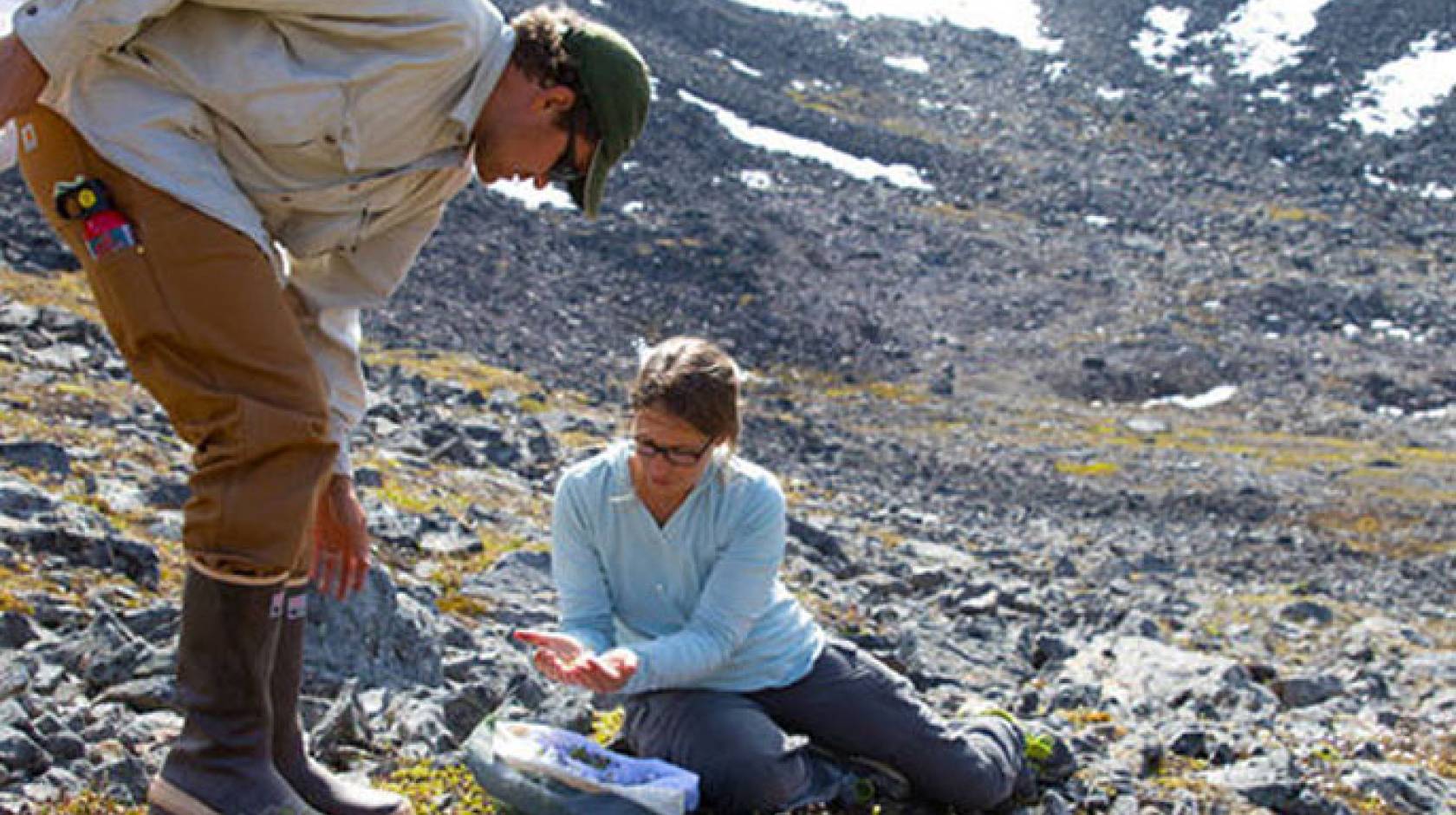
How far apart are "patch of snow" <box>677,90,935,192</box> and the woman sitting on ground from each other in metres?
49.1

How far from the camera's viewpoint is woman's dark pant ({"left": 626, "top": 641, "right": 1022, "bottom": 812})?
19.9 ft

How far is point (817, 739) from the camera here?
21.9ft

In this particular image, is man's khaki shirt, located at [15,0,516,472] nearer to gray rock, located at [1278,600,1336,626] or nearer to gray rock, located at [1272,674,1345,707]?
gray rock, located at [1272,674,1345,707]

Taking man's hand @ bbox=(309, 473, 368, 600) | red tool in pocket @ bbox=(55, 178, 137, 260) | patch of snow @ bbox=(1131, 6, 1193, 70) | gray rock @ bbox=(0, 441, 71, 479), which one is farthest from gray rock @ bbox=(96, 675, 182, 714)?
patch of snow @ bbox=(1131, 6, 1193, 70)

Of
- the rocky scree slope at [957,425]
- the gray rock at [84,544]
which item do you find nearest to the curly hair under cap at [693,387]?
the rocky scree slope at [957,425]

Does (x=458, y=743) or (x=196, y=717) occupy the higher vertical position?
(x=196, y=717)

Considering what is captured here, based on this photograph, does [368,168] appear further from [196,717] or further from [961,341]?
[961,341]

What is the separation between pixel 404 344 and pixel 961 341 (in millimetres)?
18262

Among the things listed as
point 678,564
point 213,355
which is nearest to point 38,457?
point 678,564

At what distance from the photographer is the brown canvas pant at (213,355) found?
4211 millimetres

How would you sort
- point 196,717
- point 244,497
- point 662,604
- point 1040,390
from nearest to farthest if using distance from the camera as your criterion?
point 244,497 < point 196,717 < point 662,604 < point 1040,390

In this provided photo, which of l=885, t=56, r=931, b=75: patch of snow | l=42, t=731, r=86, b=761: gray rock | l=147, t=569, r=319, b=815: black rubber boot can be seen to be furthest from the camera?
l=885, t=56, r=931, b=75: patch of snow

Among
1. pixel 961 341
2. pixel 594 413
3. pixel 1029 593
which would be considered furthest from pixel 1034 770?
pixel 961 341

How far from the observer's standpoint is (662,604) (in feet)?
20.9
